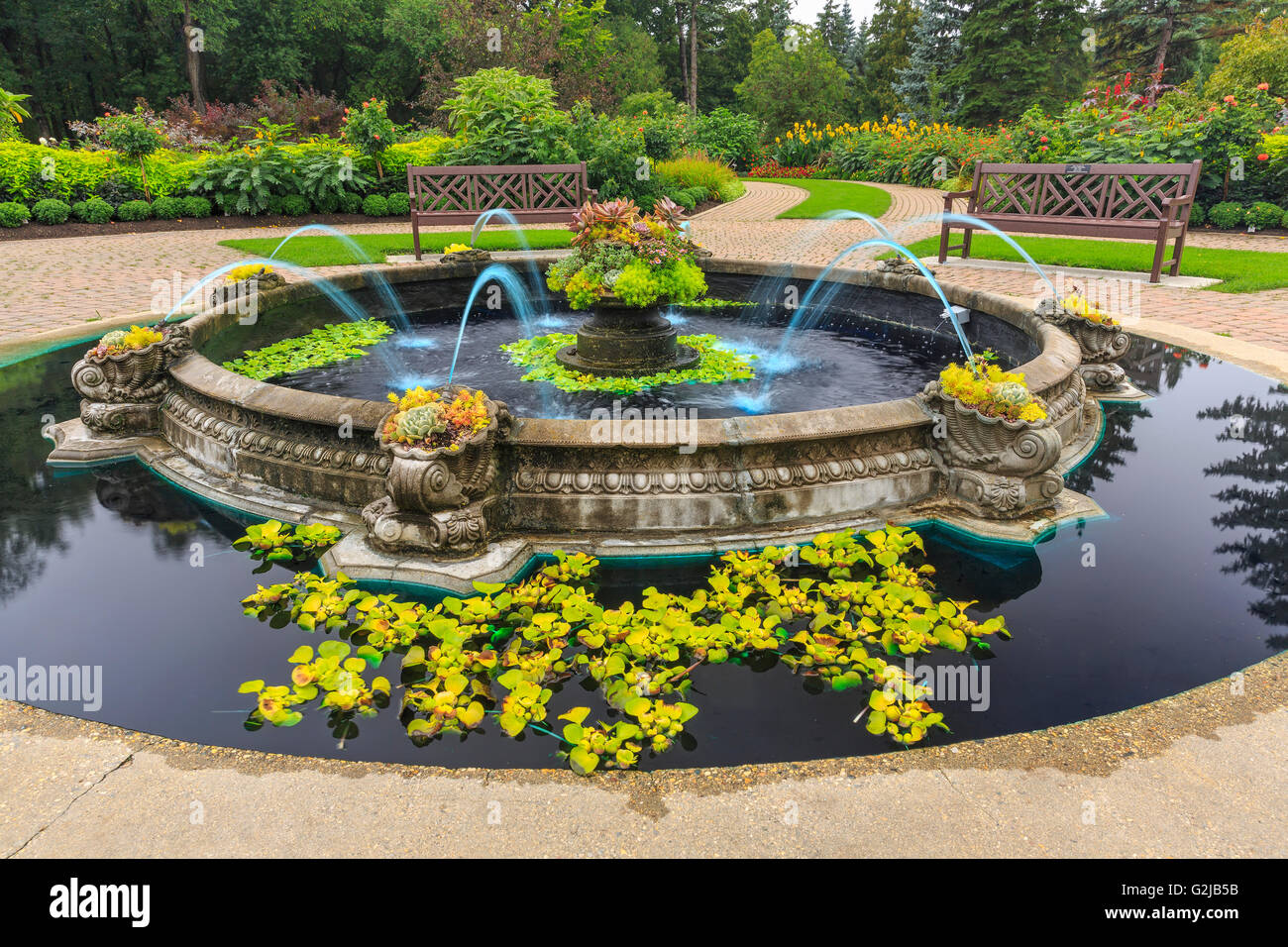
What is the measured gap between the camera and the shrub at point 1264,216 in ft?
52.4

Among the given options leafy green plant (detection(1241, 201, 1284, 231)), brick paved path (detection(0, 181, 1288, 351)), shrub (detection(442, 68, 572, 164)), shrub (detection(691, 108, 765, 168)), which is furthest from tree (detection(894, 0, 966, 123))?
shrub (detection(442, 68, 572, 164))

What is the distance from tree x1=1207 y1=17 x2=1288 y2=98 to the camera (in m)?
25.2

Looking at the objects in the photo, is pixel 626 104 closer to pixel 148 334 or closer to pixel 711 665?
pixel 148 334

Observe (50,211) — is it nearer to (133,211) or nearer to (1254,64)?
(133,211)

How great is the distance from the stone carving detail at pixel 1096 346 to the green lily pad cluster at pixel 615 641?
4.16 metres

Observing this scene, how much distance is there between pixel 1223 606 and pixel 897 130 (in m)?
30.9

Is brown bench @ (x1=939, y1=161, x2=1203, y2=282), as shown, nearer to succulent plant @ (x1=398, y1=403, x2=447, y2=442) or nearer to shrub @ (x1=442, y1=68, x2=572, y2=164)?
shrub @ (x1=442, y1=68, x2=572, y2=164)

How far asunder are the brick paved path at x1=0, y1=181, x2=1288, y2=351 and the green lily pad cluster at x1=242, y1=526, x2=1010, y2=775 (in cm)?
706

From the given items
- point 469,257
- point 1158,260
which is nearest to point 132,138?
point 469,257

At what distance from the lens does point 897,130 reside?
100 ft

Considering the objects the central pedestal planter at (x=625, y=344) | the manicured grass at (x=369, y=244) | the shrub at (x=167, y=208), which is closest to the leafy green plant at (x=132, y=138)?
the shrub at (x=167, y=208)

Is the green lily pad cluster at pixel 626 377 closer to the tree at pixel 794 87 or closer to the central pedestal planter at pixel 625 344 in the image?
the central pedestal planter at pixel 625 344

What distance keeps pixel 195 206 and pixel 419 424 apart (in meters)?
17.3

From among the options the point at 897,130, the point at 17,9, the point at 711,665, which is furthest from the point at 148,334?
the point at 17,9
